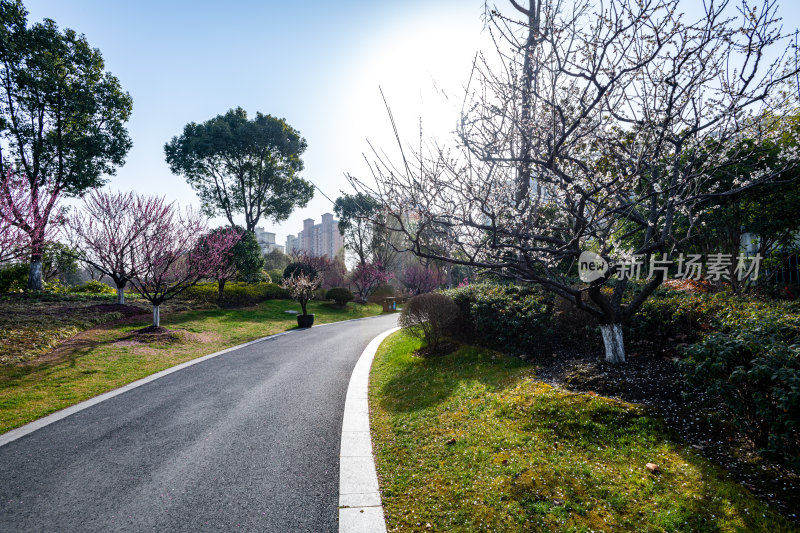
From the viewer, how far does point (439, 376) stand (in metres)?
6.61

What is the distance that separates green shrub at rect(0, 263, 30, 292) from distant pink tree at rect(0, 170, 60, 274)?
5599mm

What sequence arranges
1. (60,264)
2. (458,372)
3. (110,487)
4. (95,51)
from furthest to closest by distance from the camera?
(60,264) → (95,51) → (458,372) → (110,487)

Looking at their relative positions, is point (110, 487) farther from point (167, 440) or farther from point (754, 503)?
point (754, 503)

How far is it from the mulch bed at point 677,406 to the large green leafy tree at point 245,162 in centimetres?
2601

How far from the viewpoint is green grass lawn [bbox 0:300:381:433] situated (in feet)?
18.6

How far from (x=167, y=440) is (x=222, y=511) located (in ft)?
6.58

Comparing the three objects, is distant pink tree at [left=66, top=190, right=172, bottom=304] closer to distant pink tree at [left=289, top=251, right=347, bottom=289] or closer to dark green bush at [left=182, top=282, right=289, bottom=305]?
dark green bush at [left=182, top=282, right=289, bottom=305]

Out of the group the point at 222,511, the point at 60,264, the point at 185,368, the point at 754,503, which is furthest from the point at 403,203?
the point at 60,264

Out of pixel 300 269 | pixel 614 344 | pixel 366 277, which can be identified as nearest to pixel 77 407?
pixel 614 344

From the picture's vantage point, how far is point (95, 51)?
16250 mm

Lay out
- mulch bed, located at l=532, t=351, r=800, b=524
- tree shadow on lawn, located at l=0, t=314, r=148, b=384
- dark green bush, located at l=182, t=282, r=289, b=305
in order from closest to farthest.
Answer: mulch bed, located at l=532, t=351, r=800, b=524 < tree shadow on lawn, located at l=0, t=314, r=148, b=384 < dark green bush, located at l=182, t=282, r=289, b=305

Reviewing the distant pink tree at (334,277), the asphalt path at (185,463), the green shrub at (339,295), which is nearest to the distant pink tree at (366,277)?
the green shrub at (339,295)

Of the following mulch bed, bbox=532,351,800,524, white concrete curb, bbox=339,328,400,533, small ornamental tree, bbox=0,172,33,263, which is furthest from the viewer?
small ornamental tree, bbox=0,172,33,263

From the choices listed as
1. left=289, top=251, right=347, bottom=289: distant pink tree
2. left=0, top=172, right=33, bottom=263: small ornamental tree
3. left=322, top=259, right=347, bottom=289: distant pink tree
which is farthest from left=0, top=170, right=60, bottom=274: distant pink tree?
left=322, top=259, right=347, bottom=289: distant pink tree
